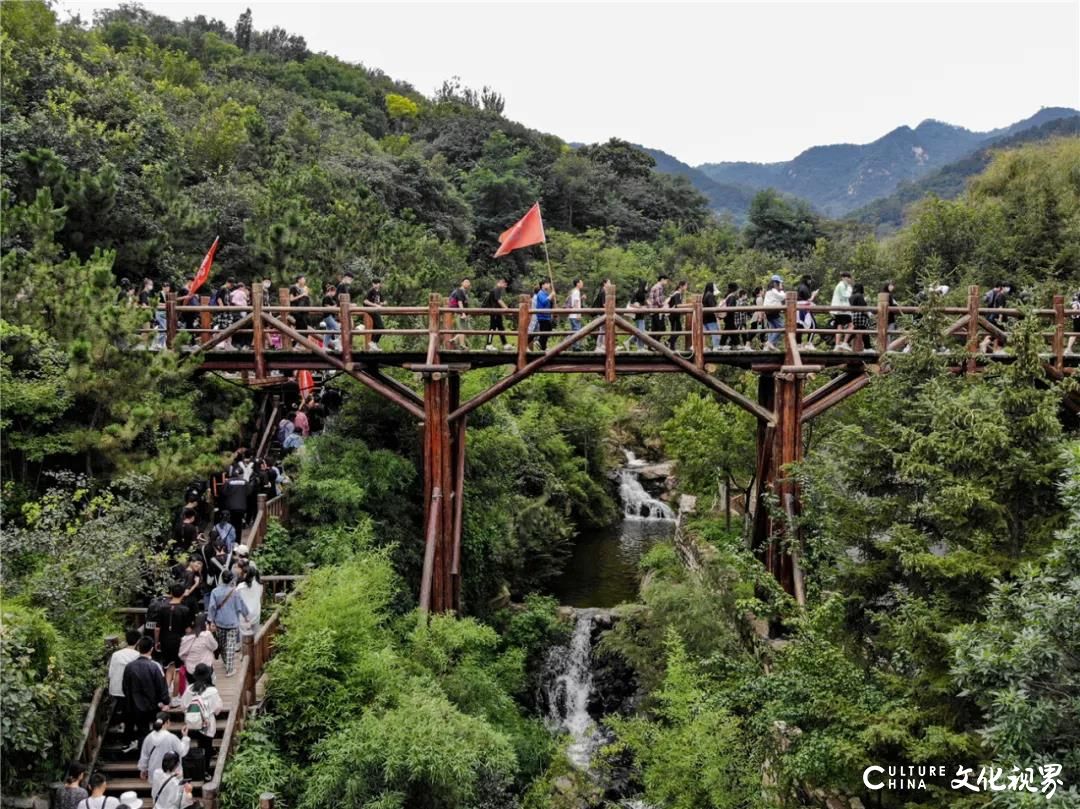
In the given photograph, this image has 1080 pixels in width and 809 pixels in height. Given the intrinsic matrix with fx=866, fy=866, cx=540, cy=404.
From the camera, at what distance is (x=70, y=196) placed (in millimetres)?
17062

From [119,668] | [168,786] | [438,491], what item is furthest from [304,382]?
[168,786]

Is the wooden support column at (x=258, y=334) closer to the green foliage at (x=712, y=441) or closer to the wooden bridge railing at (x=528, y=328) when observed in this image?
the wooden bridge railing at (x=528, y=328)

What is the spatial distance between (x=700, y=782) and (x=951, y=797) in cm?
359

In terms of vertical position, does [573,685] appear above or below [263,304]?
below

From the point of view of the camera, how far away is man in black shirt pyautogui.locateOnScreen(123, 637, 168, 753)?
8820 millimetres

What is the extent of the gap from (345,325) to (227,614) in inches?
209

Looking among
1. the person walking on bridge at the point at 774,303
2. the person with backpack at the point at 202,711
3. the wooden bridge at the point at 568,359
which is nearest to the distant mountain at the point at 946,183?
the person walking on bridge at the point at 774,303

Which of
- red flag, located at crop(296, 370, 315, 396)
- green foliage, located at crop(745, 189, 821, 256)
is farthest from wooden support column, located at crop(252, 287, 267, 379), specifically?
green foliage, located at crop(745, 189, 821, 256)

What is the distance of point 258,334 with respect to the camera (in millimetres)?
14164

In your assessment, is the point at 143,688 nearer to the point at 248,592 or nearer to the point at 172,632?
the point at 172,632

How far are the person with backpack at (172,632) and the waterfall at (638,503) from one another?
18756 mm

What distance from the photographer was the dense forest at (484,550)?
26.9ft

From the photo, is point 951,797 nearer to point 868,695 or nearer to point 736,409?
point 868,695

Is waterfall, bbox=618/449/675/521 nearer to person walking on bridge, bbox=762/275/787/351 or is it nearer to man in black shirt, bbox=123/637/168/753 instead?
person walking on bridge, bbox=762/275/787/351
